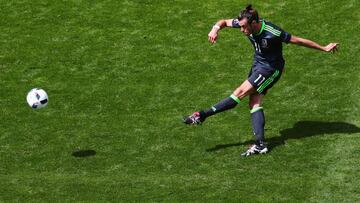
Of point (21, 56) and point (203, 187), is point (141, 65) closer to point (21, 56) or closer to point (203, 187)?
point (21, 56)

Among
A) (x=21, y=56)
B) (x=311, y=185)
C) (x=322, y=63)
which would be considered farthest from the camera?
(x=21, y=56)

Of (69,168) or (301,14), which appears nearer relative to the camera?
(69,168)

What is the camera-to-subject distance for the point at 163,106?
613 inches

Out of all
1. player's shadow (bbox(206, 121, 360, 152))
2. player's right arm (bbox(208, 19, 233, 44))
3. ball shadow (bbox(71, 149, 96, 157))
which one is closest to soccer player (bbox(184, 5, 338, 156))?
player's right arm (bbox(208, 19, 233, 44))

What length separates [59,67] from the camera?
690 inches

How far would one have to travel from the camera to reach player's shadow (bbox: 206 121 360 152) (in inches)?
538

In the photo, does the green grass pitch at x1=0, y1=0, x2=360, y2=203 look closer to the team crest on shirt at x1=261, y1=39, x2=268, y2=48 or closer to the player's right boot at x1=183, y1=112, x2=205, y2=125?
the player's right boot at x1=183, y1=112, x2=205, y2=125

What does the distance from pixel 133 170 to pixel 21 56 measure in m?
6.74

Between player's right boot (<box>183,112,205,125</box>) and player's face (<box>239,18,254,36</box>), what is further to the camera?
player's right boot (<box>183,112,205,125</box>)

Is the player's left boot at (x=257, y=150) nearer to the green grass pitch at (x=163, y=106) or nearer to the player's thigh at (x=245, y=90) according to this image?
the green grass pitch at (x=163, y=106)

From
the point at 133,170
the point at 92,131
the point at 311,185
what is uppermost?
the point at 92,131

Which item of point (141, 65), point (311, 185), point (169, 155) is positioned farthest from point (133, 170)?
point (141, 65)

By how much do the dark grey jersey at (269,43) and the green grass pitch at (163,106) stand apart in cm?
163

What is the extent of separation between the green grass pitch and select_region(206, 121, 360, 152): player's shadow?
0.04m
